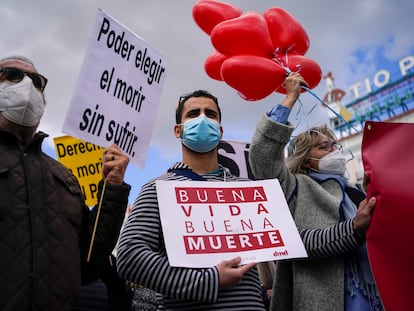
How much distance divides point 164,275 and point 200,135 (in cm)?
80

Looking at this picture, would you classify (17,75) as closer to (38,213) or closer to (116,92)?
(116,92)

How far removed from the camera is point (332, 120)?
4444 centimetres

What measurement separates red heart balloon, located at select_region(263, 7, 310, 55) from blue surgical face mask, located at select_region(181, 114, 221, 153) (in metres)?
1.09

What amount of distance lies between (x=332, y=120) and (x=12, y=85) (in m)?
45.0

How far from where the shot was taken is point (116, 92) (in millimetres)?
2209

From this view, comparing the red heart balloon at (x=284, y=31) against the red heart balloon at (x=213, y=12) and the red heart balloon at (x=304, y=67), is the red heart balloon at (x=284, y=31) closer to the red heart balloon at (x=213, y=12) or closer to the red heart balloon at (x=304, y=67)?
the red heart balloon at (x=304, y=67)

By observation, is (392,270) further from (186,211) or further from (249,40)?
(249,40)

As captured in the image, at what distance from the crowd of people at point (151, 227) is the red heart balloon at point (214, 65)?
0.71 m

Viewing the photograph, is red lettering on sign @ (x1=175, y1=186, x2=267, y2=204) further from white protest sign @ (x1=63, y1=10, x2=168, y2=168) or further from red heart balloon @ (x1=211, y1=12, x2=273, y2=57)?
red heart balloon @ (x1=211, y1=12, x2=273, y2=57)

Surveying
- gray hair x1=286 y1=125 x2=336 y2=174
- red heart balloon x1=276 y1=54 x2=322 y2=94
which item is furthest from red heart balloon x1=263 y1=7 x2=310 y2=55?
gray hair x1=286 y1=125 x2=336 y2=174

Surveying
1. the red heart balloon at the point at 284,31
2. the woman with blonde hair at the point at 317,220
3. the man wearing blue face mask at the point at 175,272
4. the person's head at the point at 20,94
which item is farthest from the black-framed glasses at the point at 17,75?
Answer: the red heart balloon at the point at 284,31

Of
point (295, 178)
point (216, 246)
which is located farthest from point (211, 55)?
point (216, 246)

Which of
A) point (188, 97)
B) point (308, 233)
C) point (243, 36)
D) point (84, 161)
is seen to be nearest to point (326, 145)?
point (308, 233)

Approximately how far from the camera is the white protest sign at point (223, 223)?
1.81m
